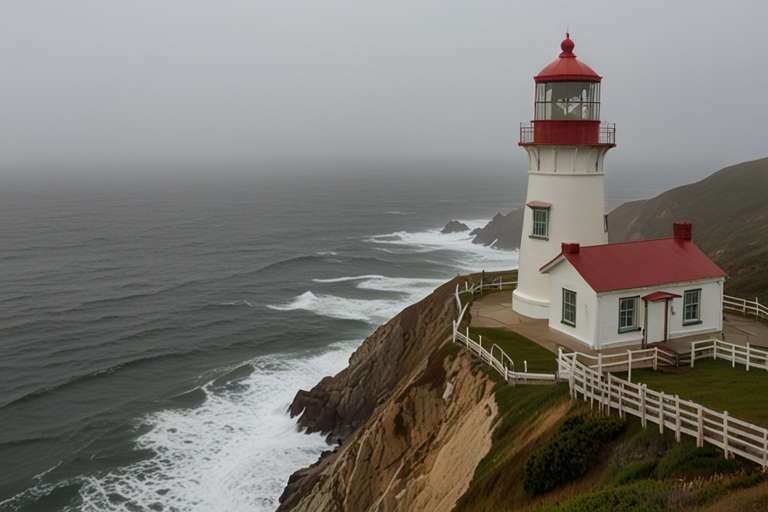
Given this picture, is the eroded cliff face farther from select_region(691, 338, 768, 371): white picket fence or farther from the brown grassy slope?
the brown grassy slope

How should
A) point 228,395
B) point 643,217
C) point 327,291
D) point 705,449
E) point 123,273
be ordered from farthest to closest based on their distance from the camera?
point 643,217
point 123,273
point 327,291
point 228,395
point 705,449

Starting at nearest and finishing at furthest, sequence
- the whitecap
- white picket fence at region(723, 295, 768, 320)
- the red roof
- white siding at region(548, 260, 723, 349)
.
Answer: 1. white siding at region(548, 260, 723, 349)
2. the red roof
3. white picket fence at region(723, 295, 768, 320)
4. the whitecap

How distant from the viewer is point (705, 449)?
1242 cm

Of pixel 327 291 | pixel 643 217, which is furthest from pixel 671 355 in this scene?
pixel 643 217

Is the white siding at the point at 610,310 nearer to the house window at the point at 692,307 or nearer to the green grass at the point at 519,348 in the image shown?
the house window at the point at 692,307

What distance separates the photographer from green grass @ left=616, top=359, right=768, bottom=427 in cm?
1487

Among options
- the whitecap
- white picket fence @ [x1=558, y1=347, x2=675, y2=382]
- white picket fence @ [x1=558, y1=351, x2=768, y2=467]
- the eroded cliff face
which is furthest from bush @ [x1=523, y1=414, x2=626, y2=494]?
the whitecap

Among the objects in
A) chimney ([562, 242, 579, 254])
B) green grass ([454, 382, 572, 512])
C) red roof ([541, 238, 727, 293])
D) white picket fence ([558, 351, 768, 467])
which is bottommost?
green grass ([454, 382, 572, 512])

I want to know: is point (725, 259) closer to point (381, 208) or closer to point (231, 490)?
point (231, 490)

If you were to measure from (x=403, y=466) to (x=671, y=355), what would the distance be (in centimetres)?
903

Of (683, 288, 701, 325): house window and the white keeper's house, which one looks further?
(683, 288, 701, 325): house window

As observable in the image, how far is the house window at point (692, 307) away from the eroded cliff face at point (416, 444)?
7545 mm

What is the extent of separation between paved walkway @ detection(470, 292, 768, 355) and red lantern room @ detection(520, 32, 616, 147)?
23.8 ft

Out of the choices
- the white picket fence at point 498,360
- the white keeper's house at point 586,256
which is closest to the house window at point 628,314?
the white keeper's house at point 586,256
